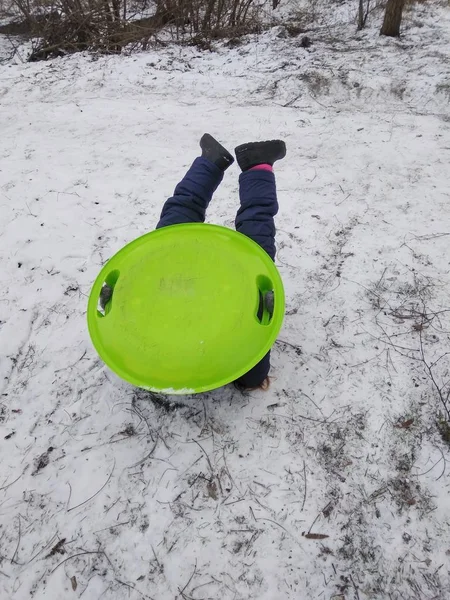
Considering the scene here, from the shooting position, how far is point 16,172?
3.96m

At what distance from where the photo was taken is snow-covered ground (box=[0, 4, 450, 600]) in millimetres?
1786

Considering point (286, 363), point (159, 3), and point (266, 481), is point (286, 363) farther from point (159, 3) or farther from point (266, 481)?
point (159, 3)

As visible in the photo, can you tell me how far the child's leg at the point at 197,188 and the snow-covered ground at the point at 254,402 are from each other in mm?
732

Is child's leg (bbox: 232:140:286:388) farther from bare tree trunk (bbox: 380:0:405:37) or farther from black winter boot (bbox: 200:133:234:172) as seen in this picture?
bare tree trunk (bbox: 380:0:405:37)

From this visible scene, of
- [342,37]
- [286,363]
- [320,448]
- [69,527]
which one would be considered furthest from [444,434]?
[342,37]

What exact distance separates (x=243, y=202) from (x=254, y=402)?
4.01ft

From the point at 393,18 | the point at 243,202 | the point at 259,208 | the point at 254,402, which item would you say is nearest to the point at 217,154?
the point at 243,202

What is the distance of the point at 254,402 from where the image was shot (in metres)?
2.27

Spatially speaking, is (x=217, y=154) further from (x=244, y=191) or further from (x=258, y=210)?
(x=258, y=210)

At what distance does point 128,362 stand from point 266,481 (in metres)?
0.90

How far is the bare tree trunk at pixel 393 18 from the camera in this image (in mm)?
5375

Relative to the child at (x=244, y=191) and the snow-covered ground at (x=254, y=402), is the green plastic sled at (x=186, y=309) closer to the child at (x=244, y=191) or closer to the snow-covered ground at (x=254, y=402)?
the child at (x=244, y=191)

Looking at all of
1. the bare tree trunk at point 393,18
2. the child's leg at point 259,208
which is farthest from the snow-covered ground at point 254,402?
the bare tree trunk at point 393,18

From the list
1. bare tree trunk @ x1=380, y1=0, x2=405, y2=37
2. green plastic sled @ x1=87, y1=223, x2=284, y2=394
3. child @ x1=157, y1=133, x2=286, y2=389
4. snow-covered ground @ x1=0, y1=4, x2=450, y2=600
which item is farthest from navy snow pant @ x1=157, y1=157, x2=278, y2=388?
bare tree trunk @ x1=380, y1=0, x2=405, y2=37
